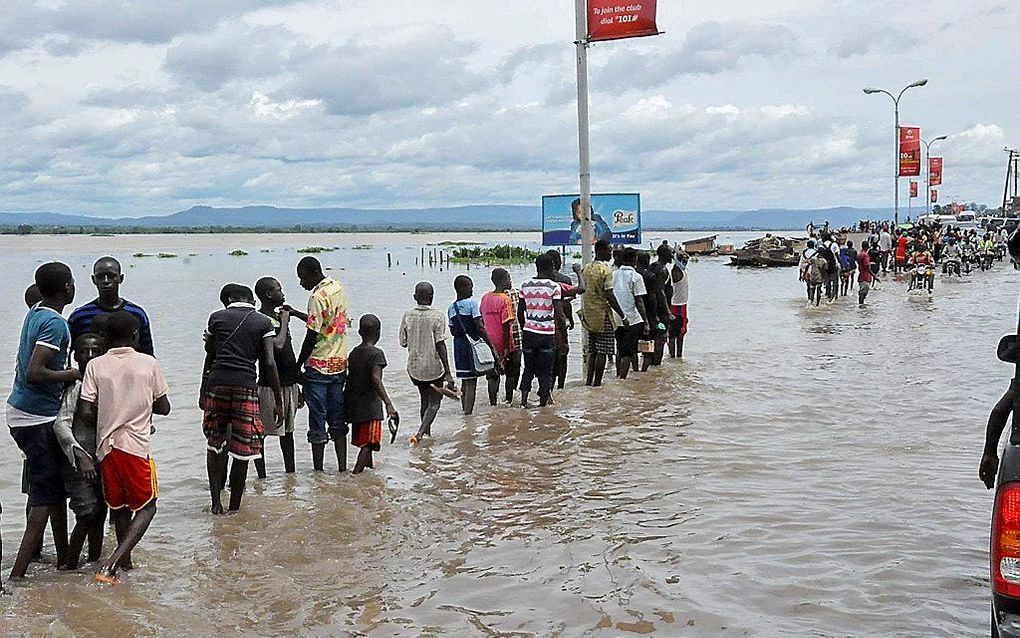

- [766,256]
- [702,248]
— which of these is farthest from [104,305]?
[702,248]

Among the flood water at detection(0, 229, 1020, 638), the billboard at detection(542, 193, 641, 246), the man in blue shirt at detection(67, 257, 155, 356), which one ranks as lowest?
the flood water at detection(0, 229, 1020, 638)

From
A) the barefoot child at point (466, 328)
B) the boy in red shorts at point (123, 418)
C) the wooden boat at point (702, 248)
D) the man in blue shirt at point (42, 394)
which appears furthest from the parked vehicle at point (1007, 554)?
the wooden boat at point (702, 248)

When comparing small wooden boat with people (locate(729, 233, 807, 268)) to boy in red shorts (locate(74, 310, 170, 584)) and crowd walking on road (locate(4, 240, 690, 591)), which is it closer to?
crowd walking on road (locate(4, 240, 690, 591))

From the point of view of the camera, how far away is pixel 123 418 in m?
5.72

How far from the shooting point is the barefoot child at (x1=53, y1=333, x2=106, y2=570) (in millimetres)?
5702

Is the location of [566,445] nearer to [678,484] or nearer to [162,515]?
[678,484]

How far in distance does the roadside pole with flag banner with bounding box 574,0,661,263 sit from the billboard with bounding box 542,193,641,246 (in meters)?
0.46

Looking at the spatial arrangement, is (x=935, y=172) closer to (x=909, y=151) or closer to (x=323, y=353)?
(x=909, y=151)

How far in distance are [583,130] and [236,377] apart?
307 inches

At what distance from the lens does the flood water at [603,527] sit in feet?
17.4

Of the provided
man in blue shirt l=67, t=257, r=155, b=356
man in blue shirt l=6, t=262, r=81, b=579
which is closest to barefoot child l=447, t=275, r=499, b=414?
man in blue shirt l=67, t=257, r=155, b=356

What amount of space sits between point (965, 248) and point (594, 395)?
117ft

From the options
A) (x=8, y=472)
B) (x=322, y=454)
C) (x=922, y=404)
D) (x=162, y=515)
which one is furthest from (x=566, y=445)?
(x=8, y=472)

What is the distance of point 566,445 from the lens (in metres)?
9.48
